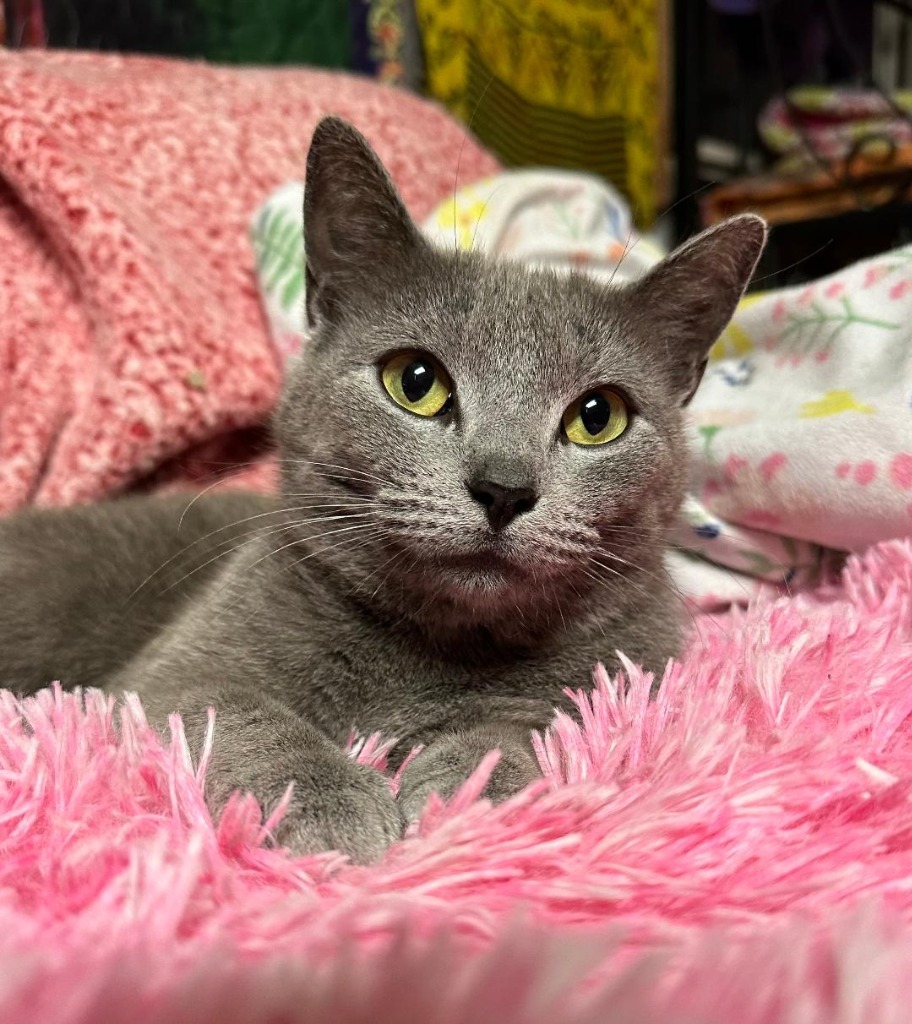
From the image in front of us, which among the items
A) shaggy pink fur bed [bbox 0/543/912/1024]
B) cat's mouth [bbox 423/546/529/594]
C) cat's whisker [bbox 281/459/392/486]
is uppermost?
cat's whisker [bbox 281/459/392/486]

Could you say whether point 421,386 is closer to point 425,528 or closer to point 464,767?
point 425,528

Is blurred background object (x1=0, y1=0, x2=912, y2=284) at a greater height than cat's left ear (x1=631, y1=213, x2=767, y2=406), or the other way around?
blurred background object (x1=0, y1=0, x2=912, y2=284)

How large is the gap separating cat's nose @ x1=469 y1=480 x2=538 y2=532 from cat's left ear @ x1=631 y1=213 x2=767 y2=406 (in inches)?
12.3

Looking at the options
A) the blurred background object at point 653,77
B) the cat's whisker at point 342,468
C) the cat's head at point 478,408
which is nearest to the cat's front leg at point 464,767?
the cat's head at point 478,408

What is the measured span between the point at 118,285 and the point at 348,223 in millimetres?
537

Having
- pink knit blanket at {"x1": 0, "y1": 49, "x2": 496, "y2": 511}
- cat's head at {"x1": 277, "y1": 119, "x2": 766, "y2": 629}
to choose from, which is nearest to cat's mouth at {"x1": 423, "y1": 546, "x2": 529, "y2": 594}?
cat's head at {"x1": 277, "y1": 119, "x2": 766, "y2": 629}

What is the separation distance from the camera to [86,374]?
48.5 inches

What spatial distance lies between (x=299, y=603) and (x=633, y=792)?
365 millimetres

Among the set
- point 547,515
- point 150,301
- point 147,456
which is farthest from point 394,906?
point 150,301

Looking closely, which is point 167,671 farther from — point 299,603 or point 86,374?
point 86,374

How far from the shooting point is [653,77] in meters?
2.76

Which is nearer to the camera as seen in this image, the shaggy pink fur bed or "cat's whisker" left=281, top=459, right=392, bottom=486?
the shaggy pink fur bed

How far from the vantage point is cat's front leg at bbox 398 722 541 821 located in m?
0.60

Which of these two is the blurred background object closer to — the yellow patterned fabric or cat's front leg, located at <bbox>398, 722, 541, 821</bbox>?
the yellow patterned fabric
